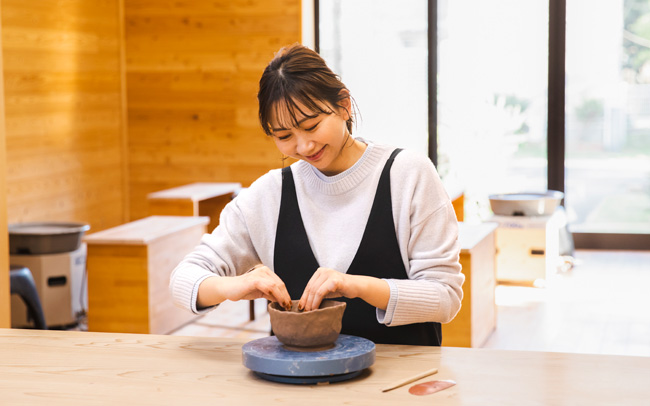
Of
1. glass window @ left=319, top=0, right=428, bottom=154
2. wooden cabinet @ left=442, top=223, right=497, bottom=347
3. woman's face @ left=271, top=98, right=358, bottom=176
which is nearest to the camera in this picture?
woman's face @ left=271, top=98, right=358, bottom=176

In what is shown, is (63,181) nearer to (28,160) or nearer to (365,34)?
(28,160)

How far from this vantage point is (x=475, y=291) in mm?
3434

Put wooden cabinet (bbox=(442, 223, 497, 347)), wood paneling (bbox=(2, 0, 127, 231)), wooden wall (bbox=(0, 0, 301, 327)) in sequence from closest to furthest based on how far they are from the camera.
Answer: wooden cabinet (bbox=(442, 223, 497, 347)) → wood paneling (bbox=(2, 0, 127, 231)) → wooden wall (bbox=(0, 0, 301, 327))

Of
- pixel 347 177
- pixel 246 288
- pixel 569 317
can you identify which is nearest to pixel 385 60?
pixel 569 317

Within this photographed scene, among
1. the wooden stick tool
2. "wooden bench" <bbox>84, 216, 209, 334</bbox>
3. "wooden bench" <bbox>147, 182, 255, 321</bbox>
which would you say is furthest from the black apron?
"wooden bench" <bbox>147, 182, 255, 321</bbox>

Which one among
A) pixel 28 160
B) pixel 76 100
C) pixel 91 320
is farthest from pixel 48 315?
pixel 76 100

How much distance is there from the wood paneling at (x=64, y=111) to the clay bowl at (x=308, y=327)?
375 centimetres

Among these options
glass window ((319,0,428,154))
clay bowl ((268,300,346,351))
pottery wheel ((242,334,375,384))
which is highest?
glass window ((319,0,428,154))

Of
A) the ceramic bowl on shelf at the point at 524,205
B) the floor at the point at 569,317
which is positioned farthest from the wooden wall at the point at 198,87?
the floor at the point at 569,317

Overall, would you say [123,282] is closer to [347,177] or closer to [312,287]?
[347,177]

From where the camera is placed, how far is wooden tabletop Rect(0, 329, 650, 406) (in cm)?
119

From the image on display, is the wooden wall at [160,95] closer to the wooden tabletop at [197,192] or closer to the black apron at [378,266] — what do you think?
the wooden tabletop at [197,192]

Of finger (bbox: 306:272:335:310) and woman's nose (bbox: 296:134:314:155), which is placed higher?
woman's nose (bbox: 296:134:314:155)

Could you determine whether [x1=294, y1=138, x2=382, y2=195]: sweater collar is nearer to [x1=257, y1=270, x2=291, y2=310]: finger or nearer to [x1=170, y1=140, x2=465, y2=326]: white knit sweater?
[x1=170, y1=140, x2=465, y2=326]: white knit sweater
